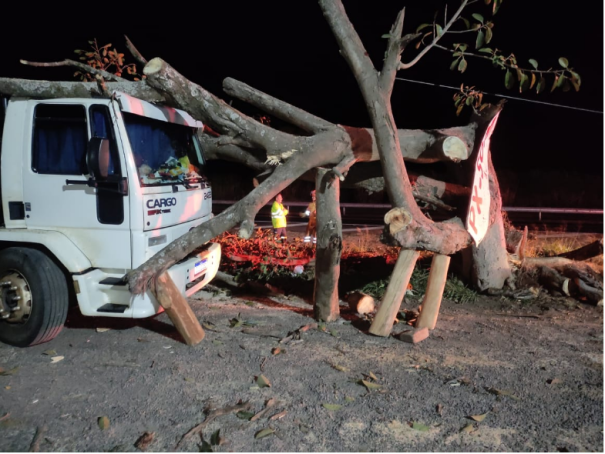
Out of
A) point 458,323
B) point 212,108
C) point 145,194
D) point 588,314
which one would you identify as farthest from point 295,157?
point 588,314

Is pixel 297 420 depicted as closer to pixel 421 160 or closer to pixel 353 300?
pixel 353 300

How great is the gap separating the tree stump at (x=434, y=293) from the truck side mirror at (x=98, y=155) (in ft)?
11.3

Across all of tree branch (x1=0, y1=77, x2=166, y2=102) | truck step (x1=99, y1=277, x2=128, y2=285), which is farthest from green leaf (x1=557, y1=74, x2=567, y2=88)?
truck step (x1=99, y1=277, x2=128, y2=285)

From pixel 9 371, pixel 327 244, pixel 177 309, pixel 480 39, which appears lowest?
pixel 9 371

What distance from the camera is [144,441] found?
10.8 feet

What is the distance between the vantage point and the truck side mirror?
4363 millimetres

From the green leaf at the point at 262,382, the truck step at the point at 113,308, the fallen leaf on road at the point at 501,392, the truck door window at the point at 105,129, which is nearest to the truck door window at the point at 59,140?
the truck door window at the point at 105,129

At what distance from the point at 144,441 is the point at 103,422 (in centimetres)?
41

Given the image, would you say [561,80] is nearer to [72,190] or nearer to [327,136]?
[327,136]

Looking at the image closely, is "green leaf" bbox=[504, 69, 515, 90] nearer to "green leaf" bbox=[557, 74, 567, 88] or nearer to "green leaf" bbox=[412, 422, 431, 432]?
"green leaf" bbox=[557, 74, 567, 88]

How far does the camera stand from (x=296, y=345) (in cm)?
508

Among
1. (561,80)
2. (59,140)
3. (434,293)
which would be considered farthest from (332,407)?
(561,80)

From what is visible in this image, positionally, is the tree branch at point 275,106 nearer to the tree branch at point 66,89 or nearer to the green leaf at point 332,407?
the tree branch at point 66,89

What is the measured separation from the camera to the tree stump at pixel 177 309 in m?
4.71
